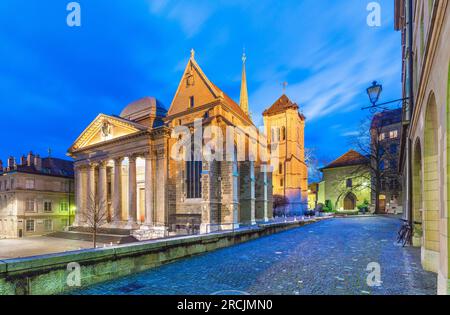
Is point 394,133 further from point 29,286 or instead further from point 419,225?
point 29,286

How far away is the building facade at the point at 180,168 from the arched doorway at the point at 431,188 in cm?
1569

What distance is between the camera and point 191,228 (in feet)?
71.8

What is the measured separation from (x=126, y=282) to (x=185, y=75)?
26.5 m

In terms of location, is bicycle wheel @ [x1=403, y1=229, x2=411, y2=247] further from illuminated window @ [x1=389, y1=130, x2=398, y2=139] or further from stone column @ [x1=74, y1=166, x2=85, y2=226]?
illuminated window @ [x1=389, y1=130, x2=398, y2=139]

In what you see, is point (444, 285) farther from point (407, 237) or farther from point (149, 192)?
point (149, 192)

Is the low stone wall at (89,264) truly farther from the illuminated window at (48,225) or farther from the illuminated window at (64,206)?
the illuminated window at (64,206)

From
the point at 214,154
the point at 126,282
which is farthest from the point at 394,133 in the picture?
the point at 126,282

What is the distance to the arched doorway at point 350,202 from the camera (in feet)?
145

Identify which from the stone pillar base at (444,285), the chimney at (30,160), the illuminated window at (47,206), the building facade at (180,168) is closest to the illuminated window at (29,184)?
the illuminated window at (47,206)

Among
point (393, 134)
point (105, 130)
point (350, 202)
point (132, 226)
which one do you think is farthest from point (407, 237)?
point (350, 202)

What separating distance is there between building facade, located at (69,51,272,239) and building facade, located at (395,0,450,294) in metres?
14.2

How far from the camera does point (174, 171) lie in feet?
80.7

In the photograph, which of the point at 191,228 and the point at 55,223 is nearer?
the point at 191,228

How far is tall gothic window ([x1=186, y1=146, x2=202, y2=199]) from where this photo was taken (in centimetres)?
2330
